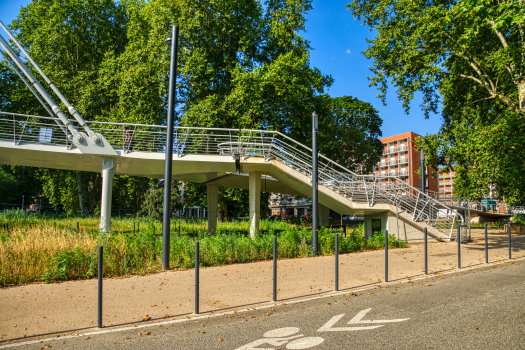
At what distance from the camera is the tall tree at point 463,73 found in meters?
15.1

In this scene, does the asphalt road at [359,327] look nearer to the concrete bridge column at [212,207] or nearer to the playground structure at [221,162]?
the playground structure at [221,162]

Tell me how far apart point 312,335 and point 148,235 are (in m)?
7.38

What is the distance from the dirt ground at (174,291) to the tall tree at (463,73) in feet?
21.9

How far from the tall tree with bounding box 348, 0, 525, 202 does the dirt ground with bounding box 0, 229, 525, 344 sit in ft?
21.9

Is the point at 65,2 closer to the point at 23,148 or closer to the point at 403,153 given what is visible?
the point at 23,148

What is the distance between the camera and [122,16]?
120ft

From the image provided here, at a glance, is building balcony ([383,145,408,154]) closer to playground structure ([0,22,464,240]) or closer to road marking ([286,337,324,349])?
playground structure ([0,22,464,240])

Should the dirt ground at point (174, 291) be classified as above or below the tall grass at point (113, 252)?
below

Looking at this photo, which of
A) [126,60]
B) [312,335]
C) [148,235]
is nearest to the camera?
[312,335]

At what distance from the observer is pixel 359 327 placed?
204 inches

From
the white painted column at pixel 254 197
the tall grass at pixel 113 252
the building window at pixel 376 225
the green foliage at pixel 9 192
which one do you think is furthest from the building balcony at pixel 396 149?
the tall grass at pixel 113 252

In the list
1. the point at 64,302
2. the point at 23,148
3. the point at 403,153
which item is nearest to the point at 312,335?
the point at 64,302

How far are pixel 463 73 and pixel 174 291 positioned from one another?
1866 cm

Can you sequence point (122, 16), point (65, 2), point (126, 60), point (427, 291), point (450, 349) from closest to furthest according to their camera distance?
point (450, 349)
point (427, 291)
point (126, 60)
point (65, 2)
point (122, 16)
